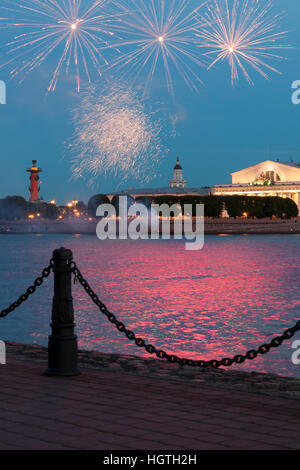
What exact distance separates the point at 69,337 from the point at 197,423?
2.04 meters

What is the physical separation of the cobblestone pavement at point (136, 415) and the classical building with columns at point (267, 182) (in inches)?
4505

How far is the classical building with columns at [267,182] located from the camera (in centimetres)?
12188

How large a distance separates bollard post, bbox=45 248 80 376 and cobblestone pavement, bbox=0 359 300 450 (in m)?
0.16

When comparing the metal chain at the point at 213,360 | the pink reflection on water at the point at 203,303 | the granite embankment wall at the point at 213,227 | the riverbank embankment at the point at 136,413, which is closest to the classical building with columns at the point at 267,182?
the granite embankment wall at the point at 213,227

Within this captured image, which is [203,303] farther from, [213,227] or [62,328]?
Result: [213,227]

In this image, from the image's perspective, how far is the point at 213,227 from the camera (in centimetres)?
8831

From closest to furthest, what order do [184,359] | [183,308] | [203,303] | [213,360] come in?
[213,360]
[184,359]
[183,308]
[203,303]

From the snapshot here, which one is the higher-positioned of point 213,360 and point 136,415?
point 213,360

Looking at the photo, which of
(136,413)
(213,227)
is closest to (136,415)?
(136,413)

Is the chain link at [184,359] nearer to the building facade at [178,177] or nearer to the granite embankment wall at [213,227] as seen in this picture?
the granite embankment wall at [213,227]

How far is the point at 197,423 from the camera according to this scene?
4.87m

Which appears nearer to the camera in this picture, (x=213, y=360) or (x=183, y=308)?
(x=213, y=360)

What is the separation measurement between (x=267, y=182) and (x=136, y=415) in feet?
393

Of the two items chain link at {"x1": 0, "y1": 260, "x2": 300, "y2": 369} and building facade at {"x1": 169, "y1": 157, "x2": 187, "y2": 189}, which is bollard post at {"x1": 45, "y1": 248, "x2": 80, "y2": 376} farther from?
building facade at {"x1": 169, "y1": 157, "x2": 187, "y2": 189}
